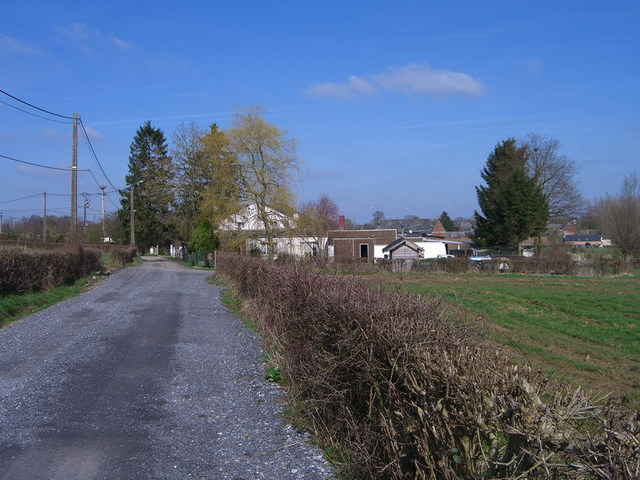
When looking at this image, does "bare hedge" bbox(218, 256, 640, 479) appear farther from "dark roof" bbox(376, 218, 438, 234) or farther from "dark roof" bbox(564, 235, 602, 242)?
"dark roof" bbox(564, 235, 602, 242)

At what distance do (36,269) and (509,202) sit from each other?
48.7m

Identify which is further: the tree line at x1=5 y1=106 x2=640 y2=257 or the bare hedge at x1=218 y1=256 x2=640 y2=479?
the tree line at x1=5 y1=106 x2=640 y2=257

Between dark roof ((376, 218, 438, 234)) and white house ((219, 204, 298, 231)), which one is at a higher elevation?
dark roof ((376, 218, 438, 234))

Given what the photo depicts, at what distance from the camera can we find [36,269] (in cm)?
2178

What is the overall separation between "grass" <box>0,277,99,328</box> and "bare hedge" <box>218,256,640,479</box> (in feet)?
41.4

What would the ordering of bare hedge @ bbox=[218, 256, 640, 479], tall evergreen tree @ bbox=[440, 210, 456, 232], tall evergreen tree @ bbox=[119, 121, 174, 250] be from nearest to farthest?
bare hedge @ bbox=[218, 256, 640, 479] < tall evergreen tree @ bbox=[119, 121, 174, 250] < tall evergreen tree @ bbox=[440, 210, 456, 232]

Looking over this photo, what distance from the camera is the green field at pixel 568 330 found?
1016 cm

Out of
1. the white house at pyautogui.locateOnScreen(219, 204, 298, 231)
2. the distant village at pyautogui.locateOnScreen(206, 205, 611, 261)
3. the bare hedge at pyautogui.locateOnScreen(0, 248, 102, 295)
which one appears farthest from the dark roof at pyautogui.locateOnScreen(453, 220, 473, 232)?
the bare hedge at pyautogui.locateOnScreen(0, 248, 102, 295)

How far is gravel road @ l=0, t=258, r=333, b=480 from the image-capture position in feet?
18.7

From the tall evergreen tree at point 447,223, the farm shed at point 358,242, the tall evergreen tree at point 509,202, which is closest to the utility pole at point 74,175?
the farm shed at point 358,242

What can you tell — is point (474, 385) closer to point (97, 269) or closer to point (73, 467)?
point (73, 467)

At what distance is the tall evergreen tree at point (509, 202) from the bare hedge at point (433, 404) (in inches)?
2204

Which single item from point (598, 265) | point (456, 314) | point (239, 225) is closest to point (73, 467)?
point (456, 314)

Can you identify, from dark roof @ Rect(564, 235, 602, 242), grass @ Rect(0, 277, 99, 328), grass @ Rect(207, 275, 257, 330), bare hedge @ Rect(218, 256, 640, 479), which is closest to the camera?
bare hedge @ Rect(218, 256, 640, 479)
